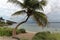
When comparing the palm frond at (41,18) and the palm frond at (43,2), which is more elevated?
the palm frond at (43,2)

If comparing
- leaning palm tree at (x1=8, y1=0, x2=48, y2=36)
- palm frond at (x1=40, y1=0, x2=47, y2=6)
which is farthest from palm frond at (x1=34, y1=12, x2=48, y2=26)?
palm frond at (x1=40, y1=0, x2=47, y2=6)

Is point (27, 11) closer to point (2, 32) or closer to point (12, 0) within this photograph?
point (12, 0)

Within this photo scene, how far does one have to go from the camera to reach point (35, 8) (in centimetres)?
1858

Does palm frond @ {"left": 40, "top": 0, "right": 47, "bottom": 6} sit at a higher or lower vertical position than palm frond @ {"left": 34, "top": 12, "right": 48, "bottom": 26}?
higher

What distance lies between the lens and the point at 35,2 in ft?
59.6

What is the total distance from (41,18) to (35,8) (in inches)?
44.0

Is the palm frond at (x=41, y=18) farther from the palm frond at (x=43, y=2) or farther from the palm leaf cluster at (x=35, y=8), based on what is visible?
the palm frond at (x=43, y=2)

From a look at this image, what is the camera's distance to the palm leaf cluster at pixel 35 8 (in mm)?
18312

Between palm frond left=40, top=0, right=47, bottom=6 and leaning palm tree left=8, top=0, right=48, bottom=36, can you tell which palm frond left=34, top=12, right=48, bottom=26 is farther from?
palm frond left=40, top=0, right=47, bottom=6

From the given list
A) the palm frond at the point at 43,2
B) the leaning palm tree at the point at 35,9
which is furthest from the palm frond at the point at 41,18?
the palm frond at the point at 43,2

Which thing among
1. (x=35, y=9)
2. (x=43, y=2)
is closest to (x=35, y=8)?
(x=35, y=9)

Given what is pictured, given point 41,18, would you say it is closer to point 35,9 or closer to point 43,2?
point 35,9

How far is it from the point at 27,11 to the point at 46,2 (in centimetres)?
205

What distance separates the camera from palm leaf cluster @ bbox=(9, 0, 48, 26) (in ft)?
60.1
